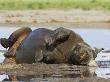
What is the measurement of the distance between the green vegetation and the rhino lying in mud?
81.8 feet

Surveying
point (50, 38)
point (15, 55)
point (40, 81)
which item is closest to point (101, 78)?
point (40, 81)

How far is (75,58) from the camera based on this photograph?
42.5 ft

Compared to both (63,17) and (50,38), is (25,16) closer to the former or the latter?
(63,17)

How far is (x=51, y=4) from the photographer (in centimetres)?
4131

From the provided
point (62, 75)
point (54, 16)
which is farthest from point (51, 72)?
point (54, 16)

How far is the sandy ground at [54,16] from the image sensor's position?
33.6 metres

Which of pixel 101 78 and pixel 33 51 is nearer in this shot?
pixel 101 78

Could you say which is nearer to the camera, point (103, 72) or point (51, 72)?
point (51, 72)

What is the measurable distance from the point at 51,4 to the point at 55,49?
28.1 metres

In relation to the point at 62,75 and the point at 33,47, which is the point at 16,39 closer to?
the point at 33,47

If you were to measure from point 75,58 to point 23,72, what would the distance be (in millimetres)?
1066

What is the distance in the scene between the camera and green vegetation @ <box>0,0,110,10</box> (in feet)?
130

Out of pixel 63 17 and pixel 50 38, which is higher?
pixel 50 38

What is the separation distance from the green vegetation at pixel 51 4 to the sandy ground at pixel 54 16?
1.52 m
